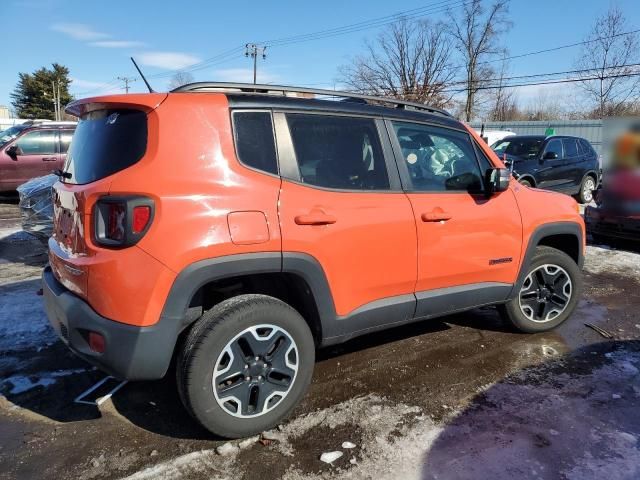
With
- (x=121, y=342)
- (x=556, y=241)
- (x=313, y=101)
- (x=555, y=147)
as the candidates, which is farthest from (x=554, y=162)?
(x=121, y=342)

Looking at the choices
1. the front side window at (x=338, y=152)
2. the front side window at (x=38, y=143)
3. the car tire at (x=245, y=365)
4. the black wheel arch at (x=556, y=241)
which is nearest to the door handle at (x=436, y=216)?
the front side window at (x=338, y=152)

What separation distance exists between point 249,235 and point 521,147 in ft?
35.0

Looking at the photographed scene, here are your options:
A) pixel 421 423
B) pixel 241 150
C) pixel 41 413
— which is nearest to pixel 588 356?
pixel 421 423

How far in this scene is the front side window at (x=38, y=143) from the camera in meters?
11.8

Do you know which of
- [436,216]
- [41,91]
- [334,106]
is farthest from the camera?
[41,91]

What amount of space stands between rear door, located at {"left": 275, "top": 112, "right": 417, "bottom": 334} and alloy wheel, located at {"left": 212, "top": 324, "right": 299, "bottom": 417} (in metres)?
0.43

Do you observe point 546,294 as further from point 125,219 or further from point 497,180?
point 125,219

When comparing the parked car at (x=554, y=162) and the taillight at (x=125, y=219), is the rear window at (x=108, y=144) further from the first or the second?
the parked car at (x=554, y=162)

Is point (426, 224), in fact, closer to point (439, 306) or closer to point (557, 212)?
point (439, 306)

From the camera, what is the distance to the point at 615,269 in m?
6.76

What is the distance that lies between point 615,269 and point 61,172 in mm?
6684

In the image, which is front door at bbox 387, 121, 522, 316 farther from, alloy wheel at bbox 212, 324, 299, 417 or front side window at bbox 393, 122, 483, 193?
alloy wheel at bbox 212, 324, 299, 417

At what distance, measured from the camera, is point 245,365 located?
8.99 feet

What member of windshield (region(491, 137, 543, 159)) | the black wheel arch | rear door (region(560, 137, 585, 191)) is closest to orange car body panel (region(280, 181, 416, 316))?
the black wheel arch
